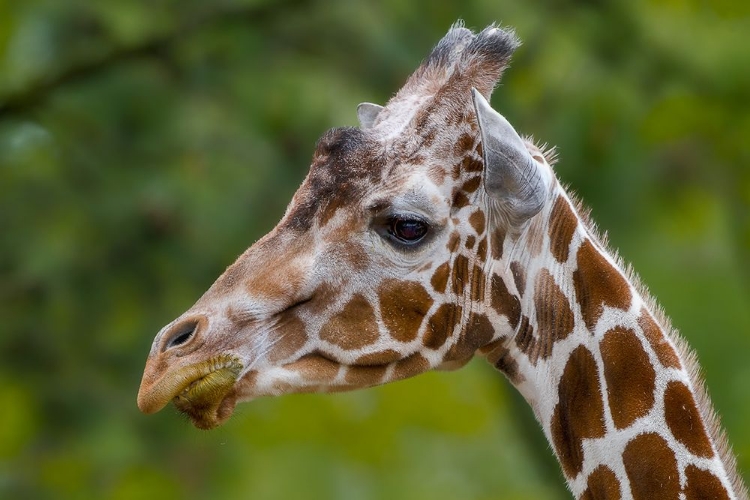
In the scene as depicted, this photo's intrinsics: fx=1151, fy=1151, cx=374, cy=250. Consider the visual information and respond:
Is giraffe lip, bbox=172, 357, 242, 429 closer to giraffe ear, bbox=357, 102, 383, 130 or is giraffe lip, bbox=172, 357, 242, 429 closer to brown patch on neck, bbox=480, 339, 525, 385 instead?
brown patch on neck, bbox=480, 339, 525, 385

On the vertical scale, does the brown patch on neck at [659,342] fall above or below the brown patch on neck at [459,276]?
below

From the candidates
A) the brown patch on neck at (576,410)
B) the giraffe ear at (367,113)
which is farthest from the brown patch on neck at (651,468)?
the giraffe ear at (367,113)

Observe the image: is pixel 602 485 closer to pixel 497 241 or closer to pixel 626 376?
pixel 626 376

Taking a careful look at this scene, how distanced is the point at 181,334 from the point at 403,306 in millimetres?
751

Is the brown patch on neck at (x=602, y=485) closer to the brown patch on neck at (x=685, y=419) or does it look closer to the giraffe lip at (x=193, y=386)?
the brown patch on neck at (x=685, y=419)

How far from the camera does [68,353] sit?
889cm

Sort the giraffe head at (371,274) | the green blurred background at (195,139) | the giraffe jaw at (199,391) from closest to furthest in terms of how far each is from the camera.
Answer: the giraffe jaw at (199,391) < the giraffe head at (371,274) < the green blurred background at (195,139)

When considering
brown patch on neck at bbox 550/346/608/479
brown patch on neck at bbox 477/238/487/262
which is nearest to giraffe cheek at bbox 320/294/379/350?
brown patch on neck at bbox 477/238/487/262

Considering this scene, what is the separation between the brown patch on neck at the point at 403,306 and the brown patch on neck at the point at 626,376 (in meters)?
0.62

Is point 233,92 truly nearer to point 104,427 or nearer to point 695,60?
point 104,427

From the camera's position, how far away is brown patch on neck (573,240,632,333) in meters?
3.94

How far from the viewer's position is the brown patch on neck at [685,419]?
3811mm

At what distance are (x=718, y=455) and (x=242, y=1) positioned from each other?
602cm

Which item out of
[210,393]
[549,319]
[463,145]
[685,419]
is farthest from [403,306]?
[685,419]
